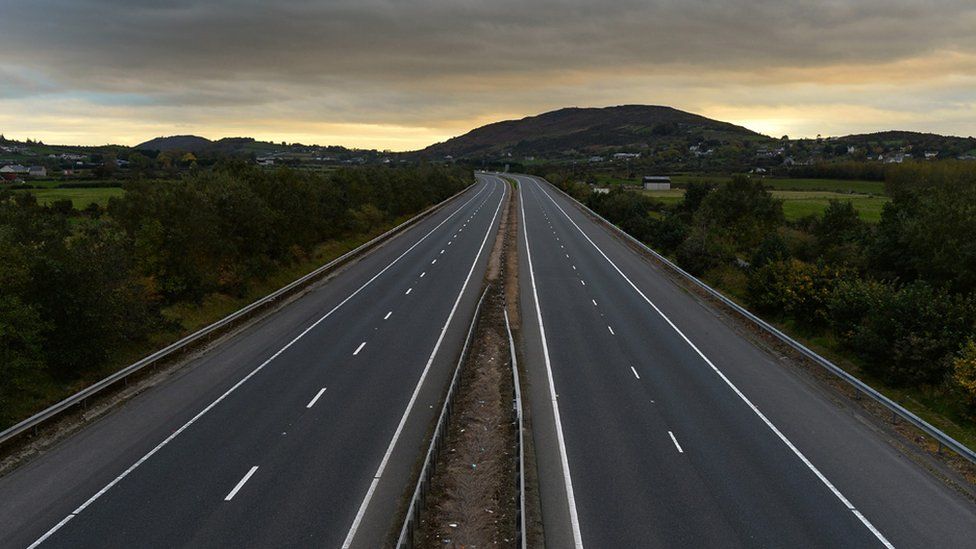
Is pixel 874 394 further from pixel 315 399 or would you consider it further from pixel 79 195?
pixel 79 195

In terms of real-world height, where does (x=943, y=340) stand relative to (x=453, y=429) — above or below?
above

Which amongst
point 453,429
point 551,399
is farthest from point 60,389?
point 551,399

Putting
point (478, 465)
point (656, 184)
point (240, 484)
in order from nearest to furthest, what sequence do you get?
point (240, 484)
point (478, 465)
point (656, 184)

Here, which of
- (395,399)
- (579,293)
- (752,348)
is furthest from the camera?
(579,293)

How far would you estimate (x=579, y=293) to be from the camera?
125 feet

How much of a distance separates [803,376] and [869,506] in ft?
33.4

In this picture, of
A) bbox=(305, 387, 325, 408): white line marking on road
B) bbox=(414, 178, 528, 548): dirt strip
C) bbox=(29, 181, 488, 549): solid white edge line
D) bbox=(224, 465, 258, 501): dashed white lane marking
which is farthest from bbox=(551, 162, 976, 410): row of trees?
bbox=(29, 181, 488, 549): solid white edge line

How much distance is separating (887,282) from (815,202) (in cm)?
8047

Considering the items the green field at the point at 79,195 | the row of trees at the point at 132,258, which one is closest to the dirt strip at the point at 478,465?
the row of trees at the point at 132,258

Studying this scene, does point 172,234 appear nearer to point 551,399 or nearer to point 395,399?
point 395,399

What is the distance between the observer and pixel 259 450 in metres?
16.5

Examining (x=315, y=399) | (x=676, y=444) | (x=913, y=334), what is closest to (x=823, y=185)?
(x=913, y=334)

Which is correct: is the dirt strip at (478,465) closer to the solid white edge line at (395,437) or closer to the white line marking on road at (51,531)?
the solid white edge line at (395,437)

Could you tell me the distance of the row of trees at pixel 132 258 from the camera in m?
20.1
